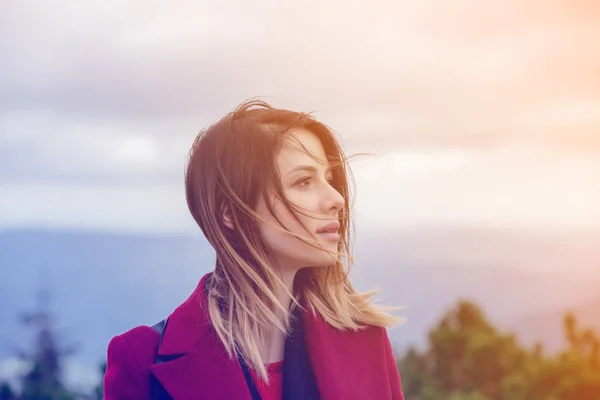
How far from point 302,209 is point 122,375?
1.92 ft

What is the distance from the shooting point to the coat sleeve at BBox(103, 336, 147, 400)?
1756 millimetres

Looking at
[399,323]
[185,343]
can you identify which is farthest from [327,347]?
[185,343]

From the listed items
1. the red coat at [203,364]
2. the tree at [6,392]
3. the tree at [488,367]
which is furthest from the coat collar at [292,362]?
the tree at [6,392]

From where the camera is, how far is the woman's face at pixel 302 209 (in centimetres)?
179

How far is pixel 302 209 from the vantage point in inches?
70.1

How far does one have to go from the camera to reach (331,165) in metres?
1.91

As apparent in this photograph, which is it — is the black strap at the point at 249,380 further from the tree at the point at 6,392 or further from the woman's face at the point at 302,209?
the tree at the point at 6,392

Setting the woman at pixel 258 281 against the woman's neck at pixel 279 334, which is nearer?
the woman at pixel 258 281

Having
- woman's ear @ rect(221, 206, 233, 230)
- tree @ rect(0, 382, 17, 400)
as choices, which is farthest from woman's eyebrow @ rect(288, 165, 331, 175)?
tree @ rect(0, 382, 17, 400)

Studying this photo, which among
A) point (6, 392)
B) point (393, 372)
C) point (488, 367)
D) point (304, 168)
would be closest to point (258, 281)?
point (304, 168)

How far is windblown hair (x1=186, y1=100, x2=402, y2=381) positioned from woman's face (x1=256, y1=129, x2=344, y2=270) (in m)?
0.02

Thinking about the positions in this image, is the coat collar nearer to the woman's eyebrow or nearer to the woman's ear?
the woman's ear

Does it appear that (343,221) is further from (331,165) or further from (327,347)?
(327,347)

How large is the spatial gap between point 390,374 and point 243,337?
1.57ft
